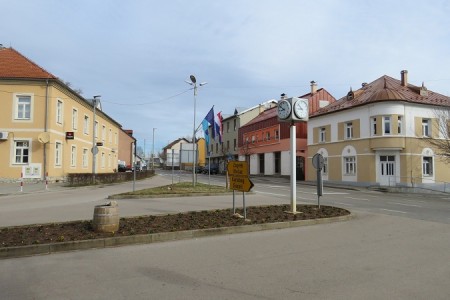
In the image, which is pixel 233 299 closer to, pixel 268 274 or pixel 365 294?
pixel 268 274

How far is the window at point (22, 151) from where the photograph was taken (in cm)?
2997

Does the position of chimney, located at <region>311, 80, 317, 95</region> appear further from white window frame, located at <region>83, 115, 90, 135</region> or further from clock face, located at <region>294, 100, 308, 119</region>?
clock face, located at <region>294, 100, 308, 119</region>

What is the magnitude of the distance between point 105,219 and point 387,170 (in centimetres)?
3104

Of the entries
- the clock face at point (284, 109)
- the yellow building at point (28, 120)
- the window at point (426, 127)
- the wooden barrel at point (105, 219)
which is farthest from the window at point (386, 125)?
the wooden barrel at point (105, 219)

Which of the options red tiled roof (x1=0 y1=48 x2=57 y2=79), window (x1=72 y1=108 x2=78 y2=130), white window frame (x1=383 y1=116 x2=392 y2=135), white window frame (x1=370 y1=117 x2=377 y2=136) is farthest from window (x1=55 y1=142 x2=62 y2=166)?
white window frame (x1=383 y1=116 x2=392 y2=135)

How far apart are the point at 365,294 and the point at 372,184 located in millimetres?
31955

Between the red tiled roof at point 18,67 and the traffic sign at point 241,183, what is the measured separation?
23848 mm

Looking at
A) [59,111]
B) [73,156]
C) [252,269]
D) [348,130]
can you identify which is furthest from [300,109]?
[73,156]

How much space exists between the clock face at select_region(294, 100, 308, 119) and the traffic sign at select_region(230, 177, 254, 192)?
10.7 feet

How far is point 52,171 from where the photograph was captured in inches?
1208

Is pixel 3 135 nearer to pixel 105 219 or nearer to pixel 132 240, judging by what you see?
pixel 105 219

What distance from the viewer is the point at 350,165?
38438 millimetres

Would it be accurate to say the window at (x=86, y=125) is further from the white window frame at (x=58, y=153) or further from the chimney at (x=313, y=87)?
the chimney at (x=313, y=87)

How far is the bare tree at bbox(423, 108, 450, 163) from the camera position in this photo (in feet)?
114
